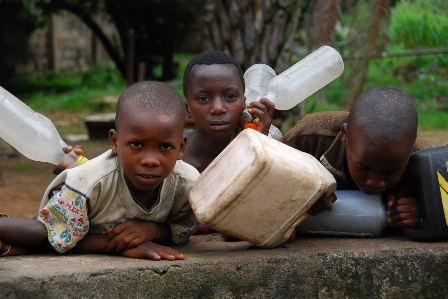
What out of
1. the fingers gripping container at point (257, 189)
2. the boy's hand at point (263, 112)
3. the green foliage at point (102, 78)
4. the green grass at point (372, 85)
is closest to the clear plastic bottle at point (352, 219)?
the fingers gripping container at point (257, 189)

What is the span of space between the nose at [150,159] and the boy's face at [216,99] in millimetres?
901

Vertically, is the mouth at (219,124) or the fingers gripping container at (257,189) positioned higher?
the fingers gripping container at (257,189)

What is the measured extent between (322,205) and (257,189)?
1.26 ft

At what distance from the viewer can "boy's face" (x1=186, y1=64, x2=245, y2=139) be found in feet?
11.2

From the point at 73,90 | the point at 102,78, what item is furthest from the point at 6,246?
the point at 102,78

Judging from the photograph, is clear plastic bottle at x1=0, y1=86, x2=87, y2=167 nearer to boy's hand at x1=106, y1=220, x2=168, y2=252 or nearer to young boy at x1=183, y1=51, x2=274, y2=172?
boy's hand at x1=106, y1=220, x2=168, y2=252

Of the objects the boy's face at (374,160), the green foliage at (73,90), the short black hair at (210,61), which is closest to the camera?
the boy's face at (374,160)

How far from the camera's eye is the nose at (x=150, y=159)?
250 centimetres

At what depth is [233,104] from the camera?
135 inches

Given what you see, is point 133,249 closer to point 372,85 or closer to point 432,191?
point 432,191

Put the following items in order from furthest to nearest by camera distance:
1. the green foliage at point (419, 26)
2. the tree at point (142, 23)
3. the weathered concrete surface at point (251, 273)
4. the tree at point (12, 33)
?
the tree at point (142, 23), the tree at point (12, 33), the green foliage at point (419, 26), the weathered concrete surface at point (251, 273)

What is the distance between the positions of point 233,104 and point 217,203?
1063 mm

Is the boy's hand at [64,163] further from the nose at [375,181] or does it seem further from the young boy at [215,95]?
the nose at [375,181]

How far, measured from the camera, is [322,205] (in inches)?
106
